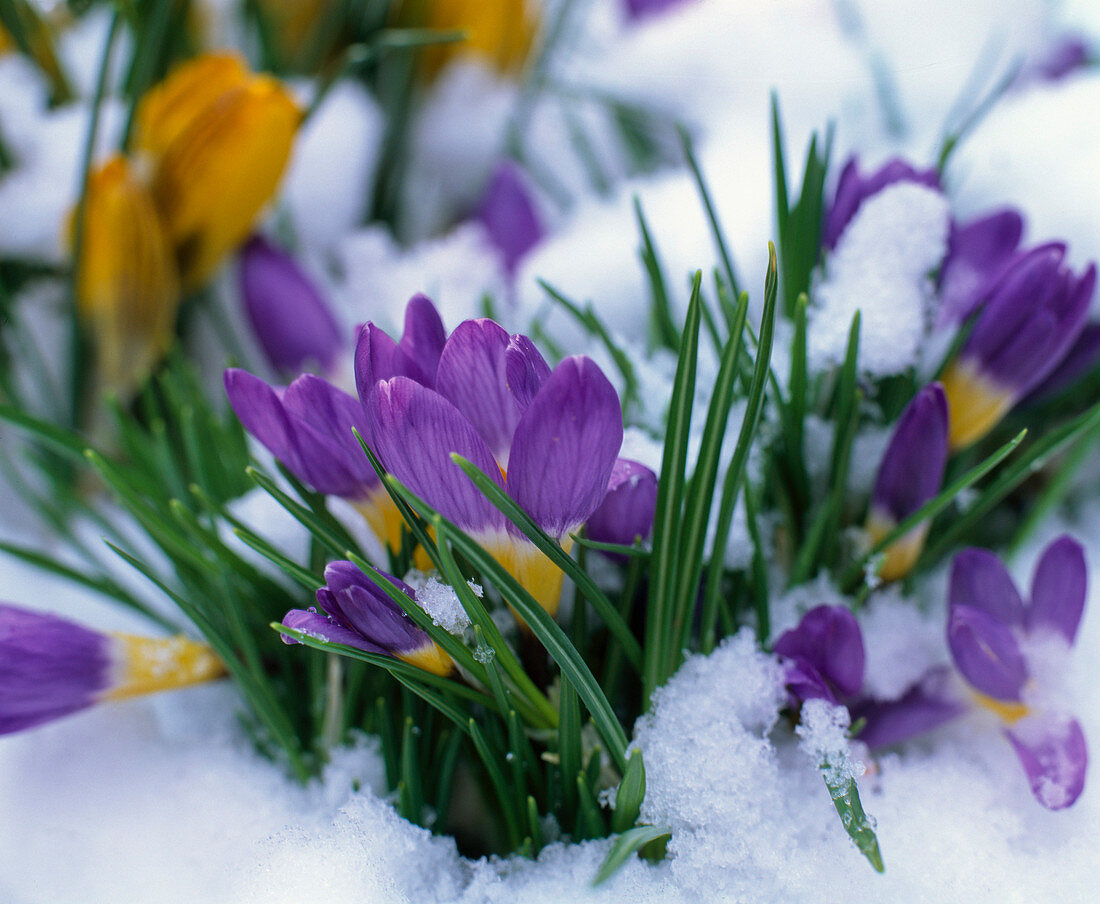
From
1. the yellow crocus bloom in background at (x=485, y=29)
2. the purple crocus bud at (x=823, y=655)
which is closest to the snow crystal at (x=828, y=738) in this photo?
the purple crocus bud at (x=823, y=655)

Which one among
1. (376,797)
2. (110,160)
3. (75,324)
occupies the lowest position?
(376,797)

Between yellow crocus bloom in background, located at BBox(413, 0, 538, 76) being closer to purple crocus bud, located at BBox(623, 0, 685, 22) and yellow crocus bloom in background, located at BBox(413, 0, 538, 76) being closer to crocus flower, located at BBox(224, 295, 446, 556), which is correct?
purple crocus bud, located at BBox(623, 0, 685, 22)

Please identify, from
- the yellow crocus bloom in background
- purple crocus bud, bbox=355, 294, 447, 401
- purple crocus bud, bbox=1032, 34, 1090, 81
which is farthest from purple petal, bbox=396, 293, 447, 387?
purple crocus bud, bbox=1032, 34, 1090, 81

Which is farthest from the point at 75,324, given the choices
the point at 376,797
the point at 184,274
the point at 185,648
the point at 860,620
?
the point at 860,620

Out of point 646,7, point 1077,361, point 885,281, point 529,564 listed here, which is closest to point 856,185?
point 885,281

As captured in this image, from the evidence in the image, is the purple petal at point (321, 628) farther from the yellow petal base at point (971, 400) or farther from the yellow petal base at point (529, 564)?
the yellow petal base at point (971, 400)

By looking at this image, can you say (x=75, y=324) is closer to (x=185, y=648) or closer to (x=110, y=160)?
(x=110, y=160)

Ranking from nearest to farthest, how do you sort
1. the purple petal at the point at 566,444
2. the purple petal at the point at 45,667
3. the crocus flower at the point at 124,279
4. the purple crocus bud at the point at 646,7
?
the purple petal at the point at 566,444 < the purple petal at the point at 45,667 < the crocus flower at the point at 124,279 < the purple crocus bud at the point at 646,7

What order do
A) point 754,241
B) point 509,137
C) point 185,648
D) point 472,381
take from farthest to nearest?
point 509,137, point 754,241, point 185,648, point 472,381
